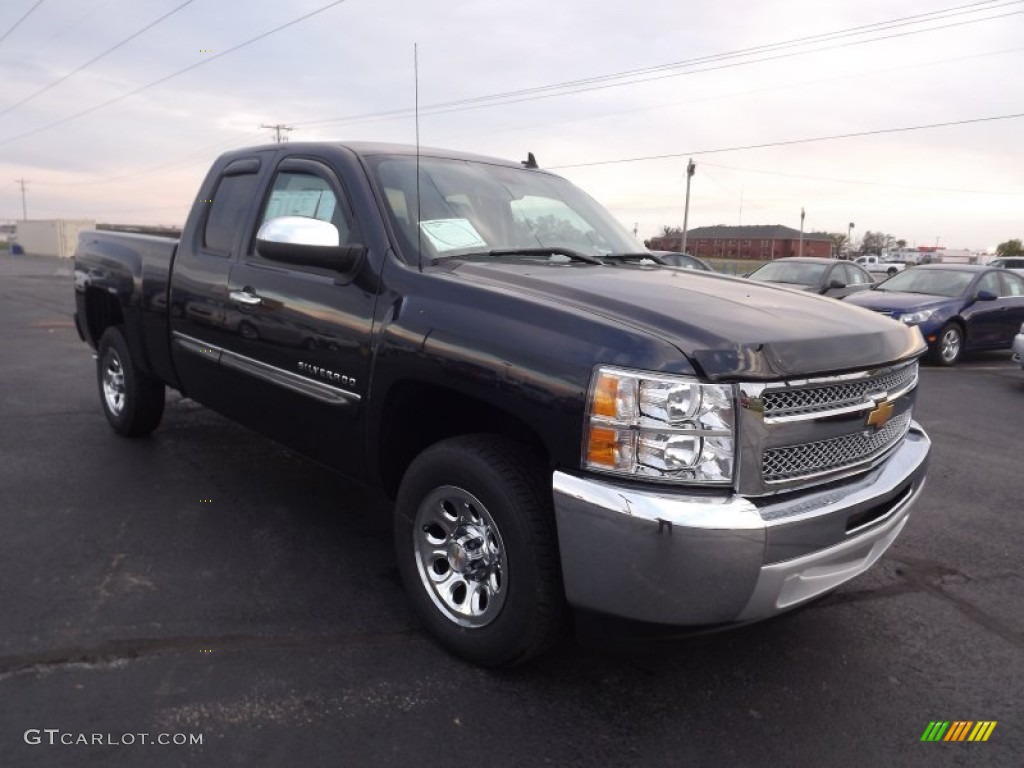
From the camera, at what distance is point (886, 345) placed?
2.95 meters

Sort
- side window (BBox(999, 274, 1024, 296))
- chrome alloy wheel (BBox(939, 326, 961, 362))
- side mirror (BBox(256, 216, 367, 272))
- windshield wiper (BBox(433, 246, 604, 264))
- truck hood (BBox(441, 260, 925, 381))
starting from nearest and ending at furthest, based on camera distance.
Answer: truck hood (BBox(441, 260, 925, 381)) → side mirror (BBox(256, 216, 367, 272)) → windshield wiper (BBox(433, 246, 604, 264)) → chrome alloy wheel (BBox(939, 326, 961, 362)) → side window (BBox(999, 274, 1024, 296))

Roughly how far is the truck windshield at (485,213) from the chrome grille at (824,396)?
1.51m

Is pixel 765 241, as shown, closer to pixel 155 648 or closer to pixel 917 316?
pixel 917 316

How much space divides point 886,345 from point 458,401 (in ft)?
5.24

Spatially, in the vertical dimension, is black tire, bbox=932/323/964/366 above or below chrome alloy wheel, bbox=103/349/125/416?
below

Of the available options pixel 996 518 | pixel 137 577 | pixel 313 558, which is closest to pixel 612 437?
pixel 313 558

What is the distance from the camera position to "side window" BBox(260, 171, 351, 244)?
368 centimetres

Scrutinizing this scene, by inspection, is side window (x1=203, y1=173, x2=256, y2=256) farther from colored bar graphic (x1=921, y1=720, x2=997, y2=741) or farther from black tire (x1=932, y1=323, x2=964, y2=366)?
black tire (x1=932, y1=323, x2=964, y2=366)

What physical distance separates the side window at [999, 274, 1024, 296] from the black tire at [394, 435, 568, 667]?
1269cm

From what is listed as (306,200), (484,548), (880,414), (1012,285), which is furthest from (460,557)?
(1012,285)

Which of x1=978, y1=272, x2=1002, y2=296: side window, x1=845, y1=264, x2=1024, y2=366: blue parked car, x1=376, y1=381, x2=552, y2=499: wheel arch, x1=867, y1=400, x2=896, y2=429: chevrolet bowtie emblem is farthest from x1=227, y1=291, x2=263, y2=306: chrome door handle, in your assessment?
x1=978, y1=272, x2=1002, y2=296: side window

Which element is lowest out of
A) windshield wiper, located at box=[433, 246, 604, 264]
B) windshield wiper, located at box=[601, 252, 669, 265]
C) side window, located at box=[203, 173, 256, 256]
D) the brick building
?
the brick building

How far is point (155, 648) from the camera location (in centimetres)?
305

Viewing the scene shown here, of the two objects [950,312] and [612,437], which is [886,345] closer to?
[612,437]
